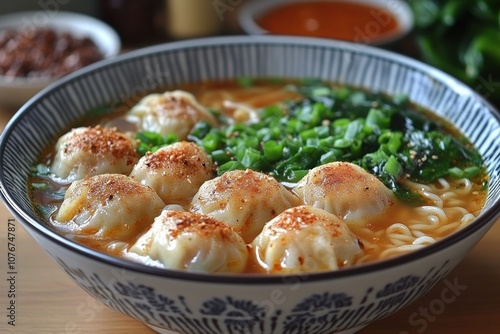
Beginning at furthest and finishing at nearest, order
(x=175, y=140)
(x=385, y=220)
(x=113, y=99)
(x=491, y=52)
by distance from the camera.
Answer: (x=491, y=52) → (x=113, y=99) → (x=175, y=140) → (x=385, y=220)

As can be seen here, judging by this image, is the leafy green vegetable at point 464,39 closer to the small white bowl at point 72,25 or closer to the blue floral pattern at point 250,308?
the small white bowl at point 72,25

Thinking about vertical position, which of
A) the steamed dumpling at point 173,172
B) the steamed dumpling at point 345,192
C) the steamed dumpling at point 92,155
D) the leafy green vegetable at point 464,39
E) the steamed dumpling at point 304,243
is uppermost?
the steamed dumpling at point 92,155

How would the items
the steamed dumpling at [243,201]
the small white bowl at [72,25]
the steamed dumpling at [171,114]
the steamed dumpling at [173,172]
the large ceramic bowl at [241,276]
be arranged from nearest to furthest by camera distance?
the large ceramic bowl at [241,276]
the steamed dumpling at [243,201]
the steamed dumpling at [173,172]
the steamed dumpling at [171,114]
the small white bowl at [72,25]

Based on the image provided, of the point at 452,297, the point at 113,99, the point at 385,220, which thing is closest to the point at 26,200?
the point at 113,99

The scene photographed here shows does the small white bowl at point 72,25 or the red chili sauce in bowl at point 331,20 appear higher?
the small white bowl at point 72,25

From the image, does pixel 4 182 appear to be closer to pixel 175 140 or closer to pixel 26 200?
pixel 26 200

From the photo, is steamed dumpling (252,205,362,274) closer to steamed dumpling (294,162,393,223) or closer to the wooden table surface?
steamed dumpling (294,162,393,223)

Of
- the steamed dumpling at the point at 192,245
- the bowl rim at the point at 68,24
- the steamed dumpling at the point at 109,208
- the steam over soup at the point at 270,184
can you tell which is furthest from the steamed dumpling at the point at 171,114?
the bowl rim at the point at 68,24
